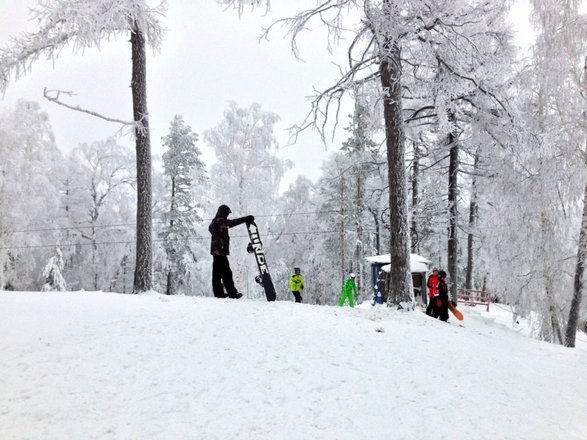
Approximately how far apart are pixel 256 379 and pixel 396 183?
6.22 meters

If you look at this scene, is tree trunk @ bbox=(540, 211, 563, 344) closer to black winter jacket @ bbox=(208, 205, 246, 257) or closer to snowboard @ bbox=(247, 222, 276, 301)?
snowboard @ bbox=(247, 222, 276, 301)

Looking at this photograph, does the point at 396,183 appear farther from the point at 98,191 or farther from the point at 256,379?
the point at 98,191

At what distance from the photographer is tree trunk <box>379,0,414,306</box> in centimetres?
891

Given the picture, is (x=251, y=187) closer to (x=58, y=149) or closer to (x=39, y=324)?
(x=58, y=149)

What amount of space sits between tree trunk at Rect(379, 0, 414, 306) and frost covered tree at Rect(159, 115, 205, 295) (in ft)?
60.2

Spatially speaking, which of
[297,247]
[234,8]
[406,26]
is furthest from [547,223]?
[297,247]

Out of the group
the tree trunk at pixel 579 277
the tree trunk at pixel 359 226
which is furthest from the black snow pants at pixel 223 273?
the tree trunk at pixel 359 226

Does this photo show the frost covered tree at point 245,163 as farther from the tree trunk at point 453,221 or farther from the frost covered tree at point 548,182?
the frost covered tree at point 548,182

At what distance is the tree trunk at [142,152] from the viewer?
9562 mm

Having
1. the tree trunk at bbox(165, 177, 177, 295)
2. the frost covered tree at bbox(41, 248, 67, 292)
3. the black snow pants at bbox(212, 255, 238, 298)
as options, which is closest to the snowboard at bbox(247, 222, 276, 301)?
the black snow pants at bbox(212, 255, 238, 298)

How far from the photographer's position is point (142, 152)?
32.1ft

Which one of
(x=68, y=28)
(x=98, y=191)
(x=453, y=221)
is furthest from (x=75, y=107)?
(x=98, y=191)

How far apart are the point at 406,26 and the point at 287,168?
1846 centimetres

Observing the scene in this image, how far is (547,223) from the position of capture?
41.1ft
